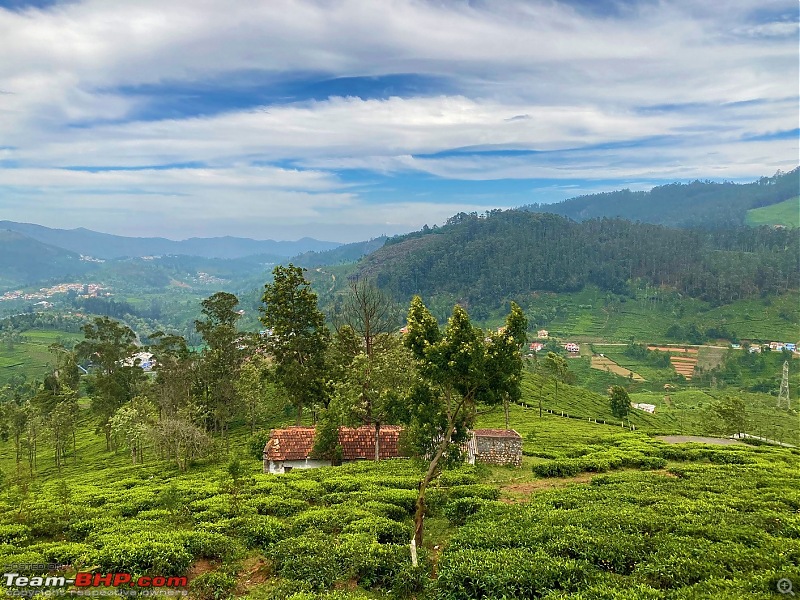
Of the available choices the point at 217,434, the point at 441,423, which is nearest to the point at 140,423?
the point at 217,434

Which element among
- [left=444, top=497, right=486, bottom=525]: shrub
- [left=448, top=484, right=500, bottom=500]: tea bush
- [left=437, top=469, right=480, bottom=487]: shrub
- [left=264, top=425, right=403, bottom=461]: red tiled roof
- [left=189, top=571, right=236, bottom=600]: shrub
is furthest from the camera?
[left=264, top=425, right=403, bottom=461]: red tiled roof

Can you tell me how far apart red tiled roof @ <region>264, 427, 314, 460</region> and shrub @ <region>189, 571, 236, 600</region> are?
16703 millimetres

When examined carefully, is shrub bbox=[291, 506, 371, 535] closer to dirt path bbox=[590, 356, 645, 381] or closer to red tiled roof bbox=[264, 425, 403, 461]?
red tiled roof bbox=[264, 425, 403, 461]

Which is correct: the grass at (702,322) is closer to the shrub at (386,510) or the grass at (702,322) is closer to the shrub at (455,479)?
the shrub at (455,479)

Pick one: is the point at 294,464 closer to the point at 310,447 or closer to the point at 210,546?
the point at 310,447

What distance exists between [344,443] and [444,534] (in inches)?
613

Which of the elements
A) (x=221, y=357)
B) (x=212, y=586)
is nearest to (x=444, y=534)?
(x=212, y=586)

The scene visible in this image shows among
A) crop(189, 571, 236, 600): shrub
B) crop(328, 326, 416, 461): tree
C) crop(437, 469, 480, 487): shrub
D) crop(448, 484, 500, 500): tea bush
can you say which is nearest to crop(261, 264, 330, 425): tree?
crop(328, 326, 416, 461): tree

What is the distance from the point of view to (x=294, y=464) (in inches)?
1117

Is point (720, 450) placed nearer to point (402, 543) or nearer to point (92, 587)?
point (402, 543)

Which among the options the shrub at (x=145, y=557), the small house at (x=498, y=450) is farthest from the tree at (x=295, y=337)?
the shrub at (x=145, y=557)

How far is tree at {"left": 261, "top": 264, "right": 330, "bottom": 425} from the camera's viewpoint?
3416 cm

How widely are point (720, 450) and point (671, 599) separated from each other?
76.0 feet

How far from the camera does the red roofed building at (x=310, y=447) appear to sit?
2825 centimetres
